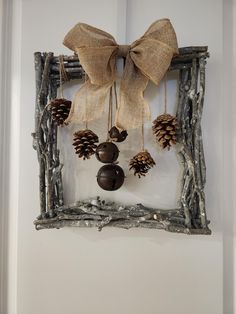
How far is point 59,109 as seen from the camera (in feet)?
2.27

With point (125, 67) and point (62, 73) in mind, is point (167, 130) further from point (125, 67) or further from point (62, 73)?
point (62, 73)

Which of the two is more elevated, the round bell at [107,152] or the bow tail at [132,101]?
the bow tail at [132,101]

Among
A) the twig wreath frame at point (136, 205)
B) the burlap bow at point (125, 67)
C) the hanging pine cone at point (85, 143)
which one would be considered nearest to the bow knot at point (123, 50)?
the burlap bow at point (125, 67)

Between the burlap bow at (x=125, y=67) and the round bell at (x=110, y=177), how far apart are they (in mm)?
107

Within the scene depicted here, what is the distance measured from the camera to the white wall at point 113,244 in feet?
2.35

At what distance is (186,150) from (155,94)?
0.18m

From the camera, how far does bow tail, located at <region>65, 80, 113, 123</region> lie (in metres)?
0.69

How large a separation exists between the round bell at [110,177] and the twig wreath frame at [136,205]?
7 cm

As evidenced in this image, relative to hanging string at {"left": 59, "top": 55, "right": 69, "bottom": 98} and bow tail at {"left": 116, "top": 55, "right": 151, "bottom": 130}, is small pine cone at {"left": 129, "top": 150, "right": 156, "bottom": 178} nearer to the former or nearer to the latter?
bow tail at {"left": 116, "top": 55, "right": 151, "bottom": 130}

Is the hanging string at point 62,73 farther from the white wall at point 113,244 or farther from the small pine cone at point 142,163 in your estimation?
the small pine cone at point 142,163

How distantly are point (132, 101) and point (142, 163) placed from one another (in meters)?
0.15

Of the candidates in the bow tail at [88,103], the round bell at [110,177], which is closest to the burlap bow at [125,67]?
the bow tail at [88,103]

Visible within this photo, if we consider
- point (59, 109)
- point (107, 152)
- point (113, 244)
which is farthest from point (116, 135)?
point (113, 244)

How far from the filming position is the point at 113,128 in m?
0.69
